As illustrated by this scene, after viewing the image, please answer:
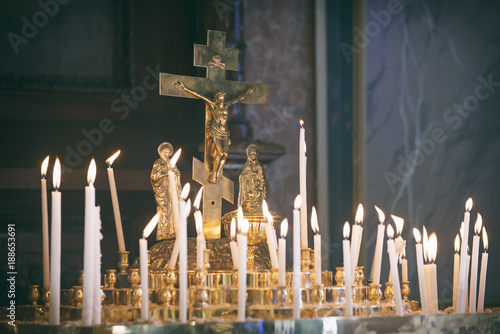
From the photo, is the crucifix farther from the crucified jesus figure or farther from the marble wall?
the marble wall

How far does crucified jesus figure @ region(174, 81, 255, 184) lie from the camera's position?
2.27 meters

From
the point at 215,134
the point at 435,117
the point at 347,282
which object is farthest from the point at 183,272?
Answer: the point at 435,117

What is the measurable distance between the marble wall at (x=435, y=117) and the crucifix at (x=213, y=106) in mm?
751

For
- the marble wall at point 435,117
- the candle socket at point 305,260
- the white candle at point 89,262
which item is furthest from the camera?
the marble wall at point 435,117

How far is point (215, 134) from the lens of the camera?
2.28 metres

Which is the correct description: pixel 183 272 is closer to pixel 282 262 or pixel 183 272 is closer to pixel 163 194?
pixel 282 262

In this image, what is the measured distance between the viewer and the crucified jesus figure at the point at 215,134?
7.46 feet

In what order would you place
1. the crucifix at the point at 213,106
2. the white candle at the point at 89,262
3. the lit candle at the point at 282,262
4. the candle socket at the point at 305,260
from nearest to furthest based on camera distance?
1. the white candle at the point at 89,262
2. the lit candle at the point at 282,262
3. the candle socket at the point at 305,260
4. the crucifix at the point at 213,106

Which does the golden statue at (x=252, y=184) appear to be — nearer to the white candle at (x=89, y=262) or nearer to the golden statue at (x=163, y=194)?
the golden statue at (x=163, y=194)

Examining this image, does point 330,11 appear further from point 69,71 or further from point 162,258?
point 162,258

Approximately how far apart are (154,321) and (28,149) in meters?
1.24

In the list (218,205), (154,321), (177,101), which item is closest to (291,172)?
(177,101)

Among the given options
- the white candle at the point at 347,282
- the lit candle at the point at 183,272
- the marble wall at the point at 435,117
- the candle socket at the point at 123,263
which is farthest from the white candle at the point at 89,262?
the marble wall at the point at 435,117

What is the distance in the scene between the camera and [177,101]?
2.85 metres
